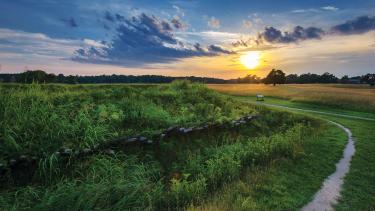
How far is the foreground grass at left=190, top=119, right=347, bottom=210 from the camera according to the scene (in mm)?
8555

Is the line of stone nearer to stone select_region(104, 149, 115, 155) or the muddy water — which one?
stone select_region(104, 149, 115, 155)

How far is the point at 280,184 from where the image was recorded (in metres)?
10.4

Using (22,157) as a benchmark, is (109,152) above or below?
below

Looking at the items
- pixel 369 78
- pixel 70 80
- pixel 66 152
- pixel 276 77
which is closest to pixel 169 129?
pixel 66 152

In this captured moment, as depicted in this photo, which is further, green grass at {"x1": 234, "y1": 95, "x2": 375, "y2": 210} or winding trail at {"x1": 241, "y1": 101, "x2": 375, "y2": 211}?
green grass at {"x1": 234, "y1": 95, "x2": 375, "y2": 210}

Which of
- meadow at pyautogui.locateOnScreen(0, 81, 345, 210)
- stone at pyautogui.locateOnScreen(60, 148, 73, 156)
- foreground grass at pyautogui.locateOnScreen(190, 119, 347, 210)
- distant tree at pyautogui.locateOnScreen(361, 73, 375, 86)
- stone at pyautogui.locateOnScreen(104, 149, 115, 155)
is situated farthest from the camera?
distant tree at pyautogui.locateOnScreen(361, 73, 375, 86)

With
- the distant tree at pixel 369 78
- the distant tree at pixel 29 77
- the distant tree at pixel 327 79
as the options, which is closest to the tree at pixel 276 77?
the distant tree at pixel 369 78

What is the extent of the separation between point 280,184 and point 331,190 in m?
1.46

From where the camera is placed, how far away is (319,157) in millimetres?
13883

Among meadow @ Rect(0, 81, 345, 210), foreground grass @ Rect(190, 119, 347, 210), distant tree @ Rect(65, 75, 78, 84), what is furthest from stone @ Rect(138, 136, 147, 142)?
distant tree @ Rect(65, 75, 78, 84)

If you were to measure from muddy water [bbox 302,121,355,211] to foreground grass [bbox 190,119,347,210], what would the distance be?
18 cm

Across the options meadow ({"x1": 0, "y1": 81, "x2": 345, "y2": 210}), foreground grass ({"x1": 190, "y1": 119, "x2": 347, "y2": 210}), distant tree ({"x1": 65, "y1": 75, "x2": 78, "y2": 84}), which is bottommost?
foreground grass ({"x1": 190, "y1": 119, "x2": 347, "y2": 210})

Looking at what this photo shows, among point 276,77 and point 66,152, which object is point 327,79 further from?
point 66,152

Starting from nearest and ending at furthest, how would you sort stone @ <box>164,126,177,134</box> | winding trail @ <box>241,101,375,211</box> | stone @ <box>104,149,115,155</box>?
winding trail @ <box>241,101,375,211</box> < stone @ <box>104,149,115,155</box> < stone @ <box>164,126,177,134</box>
